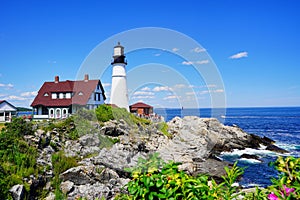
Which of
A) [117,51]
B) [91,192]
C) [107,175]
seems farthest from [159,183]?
[117,51]

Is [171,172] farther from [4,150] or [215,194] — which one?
[4,150]

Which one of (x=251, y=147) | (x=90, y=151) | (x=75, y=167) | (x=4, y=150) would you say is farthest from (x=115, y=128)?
(x=251, y=147)

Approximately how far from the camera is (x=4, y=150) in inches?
452

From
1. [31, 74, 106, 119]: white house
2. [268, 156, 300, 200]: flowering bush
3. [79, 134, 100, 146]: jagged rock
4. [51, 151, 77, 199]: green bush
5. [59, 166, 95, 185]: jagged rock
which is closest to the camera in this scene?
[268, 156, 300, 200]: flowering bush

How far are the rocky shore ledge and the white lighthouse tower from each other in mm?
3686

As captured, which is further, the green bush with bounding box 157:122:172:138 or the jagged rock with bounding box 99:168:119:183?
the green bush with bounding box 157:122:172:138

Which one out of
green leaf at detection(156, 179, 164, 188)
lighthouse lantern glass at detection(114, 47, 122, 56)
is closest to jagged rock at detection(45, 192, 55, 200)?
green leaf at detection(156, 179, 164, 188)

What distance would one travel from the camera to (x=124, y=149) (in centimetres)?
1650

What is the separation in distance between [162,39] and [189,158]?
10.4 metres

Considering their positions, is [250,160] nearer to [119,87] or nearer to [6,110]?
[119,87]

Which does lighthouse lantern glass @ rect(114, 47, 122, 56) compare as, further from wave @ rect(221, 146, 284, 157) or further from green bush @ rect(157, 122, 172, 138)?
wave @ rect(221, 146, 284, 157)

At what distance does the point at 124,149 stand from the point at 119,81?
10.0 metres

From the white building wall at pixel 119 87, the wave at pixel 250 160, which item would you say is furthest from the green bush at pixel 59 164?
the wave at pixel 250 160

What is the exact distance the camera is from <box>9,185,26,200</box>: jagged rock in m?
8.84
